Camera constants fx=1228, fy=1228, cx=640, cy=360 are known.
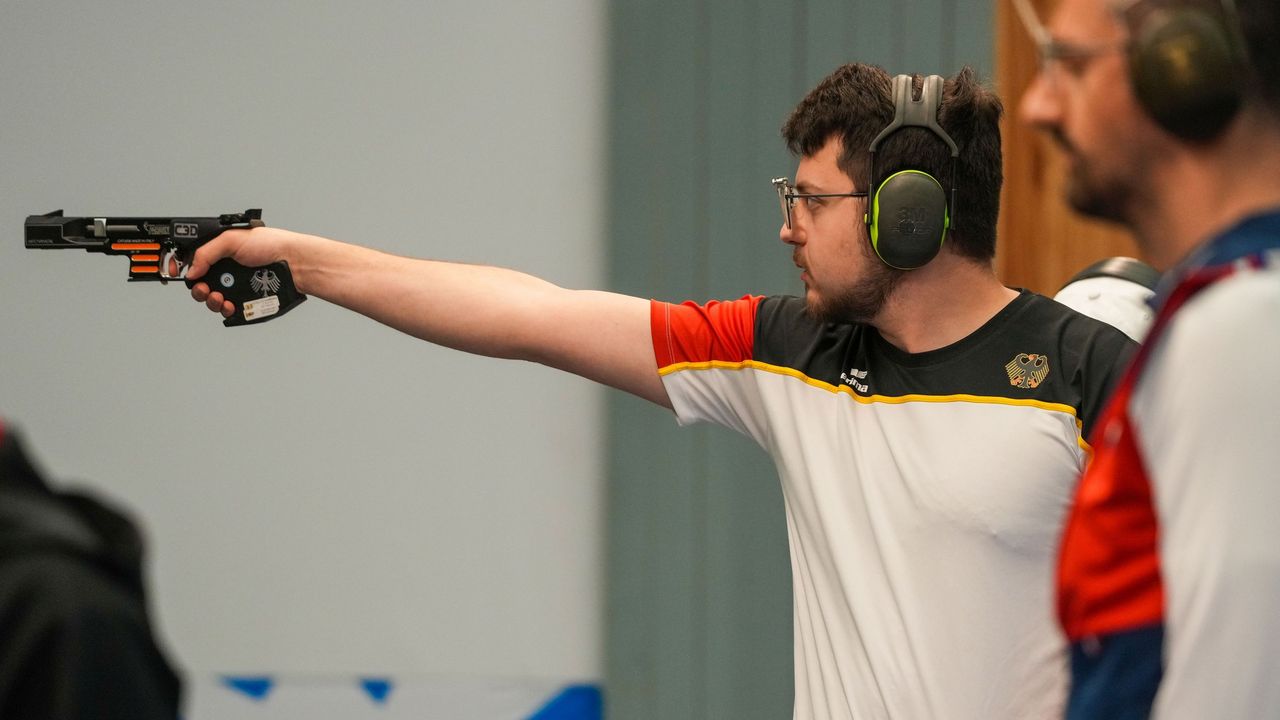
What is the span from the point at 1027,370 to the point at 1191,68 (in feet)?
2.61

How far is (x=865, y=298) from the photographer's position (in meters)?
1.67

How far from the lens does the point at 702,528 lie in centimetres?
298

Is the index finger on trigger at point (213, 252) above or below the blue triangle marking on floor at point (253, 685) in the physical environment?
above

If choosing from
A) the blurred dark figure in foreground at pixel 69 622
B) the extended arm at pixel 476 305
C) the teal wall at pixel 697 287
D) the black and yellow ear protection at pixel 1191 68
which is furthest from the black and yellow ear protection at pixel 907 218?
the teal wall at pixel 697 287

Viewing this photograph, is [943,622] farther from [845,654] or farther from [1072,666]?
[1072,666]

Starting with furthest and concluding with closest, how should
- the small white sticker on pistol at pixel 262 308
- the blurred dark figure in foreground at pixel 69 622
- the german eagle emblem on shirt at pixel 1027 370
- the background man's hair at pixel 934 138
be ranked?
the small white sticker on pistol at pixel 262 308 < the background man's hair at pixel 934 138 < the german eagle emblem on shirt at pixel 1027 370 < the blurred dark figure in foreground at pixel 69 622

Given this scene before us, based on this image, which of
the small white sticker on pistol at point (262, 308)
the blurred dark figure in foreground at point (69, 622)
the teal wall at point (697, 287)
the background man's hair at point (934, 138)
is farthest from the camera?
the teal wall at point (697, 287)

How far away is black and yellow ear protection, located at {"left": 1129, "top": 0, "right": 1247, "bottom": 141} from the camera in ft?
2.69

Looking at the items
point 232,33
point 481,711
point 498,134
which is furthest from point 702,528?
point 232,33

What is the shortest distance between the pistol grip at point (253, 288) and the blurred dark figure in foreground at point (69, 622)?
1.02 metres

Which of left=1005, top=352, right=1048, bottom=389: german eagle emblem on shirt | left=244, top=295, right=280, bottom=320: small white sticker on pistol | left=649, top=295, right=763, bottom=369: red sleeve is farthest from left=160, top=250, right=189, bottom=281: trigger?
left=1005, top=352, right=1048, bottom=389: german eagle emblem on shirt

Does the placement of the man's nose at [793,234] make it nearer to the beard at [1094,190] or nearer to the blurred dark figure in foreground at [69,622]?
the beard at [1094,190]

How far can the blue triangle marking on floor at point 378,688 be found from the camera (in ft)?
8.30

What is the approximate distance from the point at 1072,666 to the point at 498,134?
2326mm
